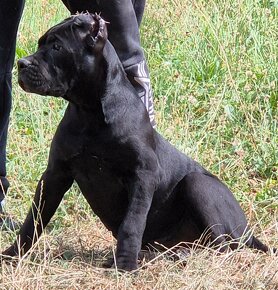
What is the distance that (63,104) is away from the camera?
644 centimetres

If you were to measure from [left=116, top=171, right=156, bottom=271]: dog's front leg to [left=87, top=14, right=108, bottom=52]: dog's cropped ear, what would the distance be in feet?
1.93

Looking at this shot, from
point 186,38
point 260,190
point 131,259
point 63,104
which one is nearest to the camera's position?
point 131,259

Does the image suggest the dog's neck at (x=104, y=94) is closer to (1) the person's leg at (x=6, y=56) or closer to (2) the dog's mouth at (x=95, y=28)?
(2) the dog's mouth at (x=95, y=28)

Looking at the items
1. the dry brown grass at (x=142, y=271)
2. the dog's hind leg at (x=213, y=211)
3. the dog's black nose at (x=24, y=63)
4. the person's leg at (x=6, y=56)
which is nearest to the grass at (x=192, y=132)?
the dry brown grass at (x=142, y=271)

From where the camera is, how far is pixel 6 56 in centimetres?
480

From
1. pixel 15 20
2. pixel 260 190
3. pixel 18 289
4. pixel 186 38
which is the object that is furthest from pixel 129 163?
pixel 186 38

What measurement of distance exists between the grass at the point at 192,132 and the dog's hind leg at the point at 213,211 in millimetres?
121

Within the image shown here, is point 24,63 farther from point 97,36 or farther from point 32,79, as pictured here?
point 97,36

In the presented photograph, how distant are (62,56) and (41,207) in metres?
0.75

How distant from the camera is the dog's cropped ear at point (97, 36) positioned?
3787 mm

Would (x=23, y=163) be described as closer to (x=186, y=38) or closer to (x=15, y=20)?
(x=15, y=20)

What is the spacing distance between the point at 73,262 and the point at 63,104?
252cm

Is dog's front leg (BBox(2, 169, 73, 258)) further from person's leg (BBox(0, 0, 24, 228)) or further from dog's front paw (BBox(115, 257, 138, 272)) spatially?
person's leg (BBox(0, 0, 24, 228))

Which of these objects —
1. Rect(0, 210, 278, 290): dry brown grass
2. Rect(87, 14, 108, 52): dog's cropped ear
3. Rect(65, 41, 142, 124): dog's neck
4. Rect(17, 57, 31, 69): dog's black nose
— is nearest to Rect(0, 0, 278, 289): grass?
Rect(0, 210, 278, 290): dry brown grass
